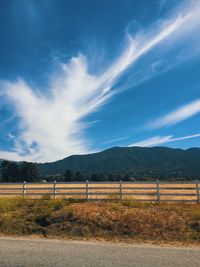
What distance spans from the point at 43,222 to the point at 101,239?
10.5 feet

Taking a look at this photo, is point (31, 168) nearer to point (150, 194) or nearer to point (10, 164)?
point (10, 164)

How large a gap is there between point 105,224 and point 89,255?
3.79 meters

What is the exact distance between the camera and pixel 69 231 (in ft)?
36.6

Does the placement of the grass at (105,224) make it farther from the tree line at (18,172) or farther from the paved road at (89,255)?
the tree line at (18,172)

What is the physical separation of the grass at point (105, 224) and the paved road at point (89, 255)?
153 cm

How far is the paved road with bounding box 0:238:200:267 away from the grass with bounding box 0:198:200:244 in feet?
5.01

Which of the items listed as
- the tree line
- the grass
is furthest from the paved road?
the tree line

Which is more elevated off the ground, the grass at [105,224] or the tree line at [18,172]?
the tree line at [18,172]

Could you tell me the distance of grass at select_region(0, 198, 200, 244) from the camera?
414 inches

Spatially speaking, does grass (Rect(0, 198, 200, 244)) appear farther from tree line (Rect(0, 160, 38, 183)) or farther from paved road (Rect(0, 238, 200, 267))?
tree line (Rect(0, 160, 38, 183))

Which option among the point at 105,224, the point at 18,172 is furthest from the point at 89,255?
the point at 18,172

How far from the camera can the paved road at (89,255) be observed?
7.07m

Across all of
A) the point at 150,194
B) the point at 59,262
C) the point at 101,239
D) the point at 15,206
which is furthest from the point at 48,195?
the point at 59,262

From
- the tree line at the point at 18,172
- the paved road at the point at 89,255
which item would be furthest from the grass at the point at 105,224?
the tree line at the point at 18,172
